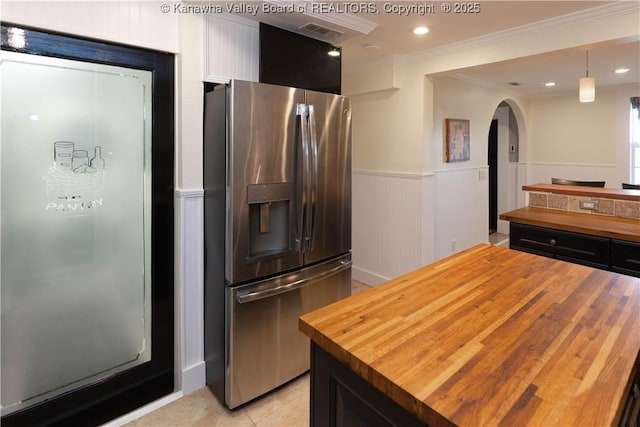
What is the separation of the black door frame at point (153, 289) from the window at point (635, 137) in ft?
20.3

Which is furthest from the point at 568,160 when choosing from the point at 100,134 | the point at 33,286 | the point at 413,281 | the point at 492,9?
the point at 33,286

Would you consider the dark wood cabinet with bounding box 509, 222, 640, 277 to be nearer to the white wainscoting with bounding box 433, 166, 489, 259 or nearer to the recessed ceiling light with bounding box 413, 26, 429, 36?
the white wainscoting with bounding box 433, 166, 489, 259

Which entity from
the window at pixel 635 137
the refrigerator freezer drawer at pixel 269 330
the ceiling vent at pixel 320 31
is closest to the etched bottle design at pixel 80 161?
the refrigerator freezer drawer at pixel 269 330

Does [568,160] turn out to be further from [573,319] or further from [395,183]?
[573,319]

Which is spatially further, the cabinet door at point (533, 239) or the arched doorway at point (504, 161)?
the arched doorway at point (504, 161)

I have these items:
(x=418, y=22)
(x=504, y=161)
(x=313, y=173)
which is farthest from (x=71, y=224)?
(x=504, y=161)

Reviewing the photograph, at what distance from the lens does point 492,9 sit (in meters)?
2.39

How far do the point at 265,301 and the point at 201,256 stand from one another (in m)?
0.49

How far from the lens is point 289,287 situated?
2.23m

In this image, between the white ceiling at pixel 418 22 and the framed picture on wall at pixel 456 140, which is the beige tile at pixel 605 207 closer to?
the white ceiling at pixel 418 22

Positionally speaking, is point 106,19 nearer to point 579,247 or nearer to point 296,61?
point 296,61

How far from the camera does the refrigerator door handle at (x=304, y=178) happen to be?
2.19m

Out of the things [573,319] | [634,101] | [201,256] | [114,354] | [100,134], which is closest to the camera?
[573,319]

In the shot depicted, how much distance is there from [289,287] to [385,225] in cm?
196
